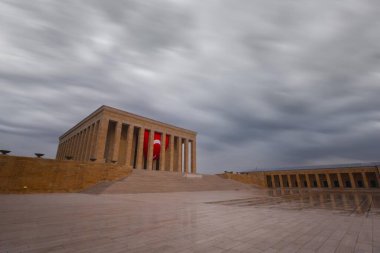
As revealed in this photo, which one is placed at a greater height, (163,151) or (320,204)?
(163,151)

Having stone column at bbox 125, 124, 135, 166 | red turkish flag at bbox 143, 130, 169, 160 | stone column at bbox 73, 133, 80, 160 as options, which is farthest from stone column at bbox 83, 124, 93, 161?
red turkish flag at bbox 143, 130, 169, 160

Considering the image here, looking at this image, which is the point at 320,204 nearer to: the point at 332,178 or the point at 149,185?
the point at 149,185

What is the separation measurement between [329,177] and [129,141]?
43.5m

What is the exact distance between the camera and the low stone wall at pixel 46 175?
15246 millimetres

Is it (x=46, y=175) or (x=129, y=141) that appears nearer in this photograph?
(x=46, y=175)

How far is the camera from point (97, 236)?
3.96m

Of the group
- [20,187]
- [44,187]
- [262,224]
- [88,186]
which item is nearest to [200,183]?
[88,186]

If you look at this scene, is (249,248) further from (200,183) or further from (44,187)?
(200,183)

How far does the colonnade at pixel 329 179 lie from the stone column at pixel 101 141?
42.7 metres

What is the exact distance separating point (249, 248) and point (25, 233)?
4562 millimetres

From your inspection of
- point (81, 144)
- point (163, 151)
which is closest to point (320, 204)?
point (163, 151)

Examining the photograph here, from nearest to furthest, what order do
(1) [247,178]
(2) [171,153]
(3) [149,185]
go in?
(3) [149,185]
(1) [247,178]
(2) [171,153]

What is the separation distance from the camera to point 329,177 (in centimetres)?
4316

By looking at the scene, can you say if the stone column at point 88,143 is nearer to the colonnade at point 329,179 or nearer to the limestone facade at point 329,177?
the limestone facade at point 329,177
